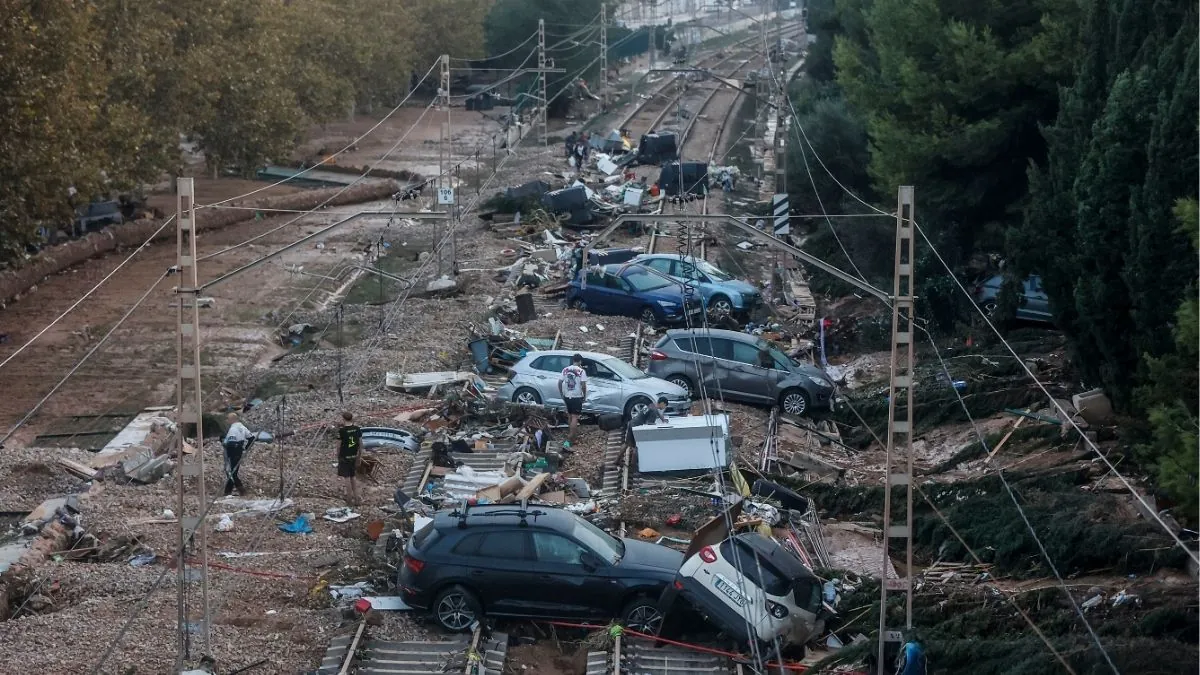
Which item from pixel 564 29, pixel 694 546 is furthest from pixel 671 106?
pixel 694 546

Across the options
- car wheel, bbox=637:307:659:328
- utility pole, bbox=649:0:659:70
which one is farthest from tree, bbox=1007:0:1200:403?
utility pole, bbox=649:0:659:70

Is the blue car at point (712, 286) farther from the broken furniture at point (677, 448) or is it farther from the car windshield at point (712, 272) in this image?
the broken furniture at point (677, 448)

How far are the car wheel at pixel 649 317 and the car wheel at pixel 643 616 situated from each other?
51.8ft

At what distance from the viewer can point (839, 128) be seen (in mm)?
40594

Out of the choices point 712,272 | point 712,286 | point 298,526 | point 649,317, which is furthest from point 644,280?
point 298,526

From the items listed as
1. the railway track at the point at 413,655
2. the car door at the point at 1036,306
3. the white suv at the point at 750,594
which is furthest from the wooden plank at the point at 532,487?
the car door at the point at 1036,306

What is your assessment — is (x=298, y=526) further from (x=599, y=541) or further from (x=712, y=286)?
(x=712, y=286)

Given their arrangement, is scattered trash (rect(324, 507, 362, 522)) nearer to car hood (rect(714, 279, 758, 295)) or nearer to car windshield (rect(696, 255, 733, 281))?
car hood (rect(714, 279, 758, 295))

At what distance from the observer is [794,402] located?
23812 mm

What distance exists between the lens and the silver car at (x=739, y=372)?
23.8 meters

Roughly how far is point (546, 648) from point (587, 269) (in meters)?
17.7

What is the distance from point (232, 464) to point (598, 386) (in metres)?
6.53

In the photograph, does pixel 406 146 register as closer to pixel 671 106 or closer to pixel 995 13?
pixel 671 106

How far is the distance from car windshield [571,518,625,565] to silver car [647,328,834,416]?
8.97 meters
